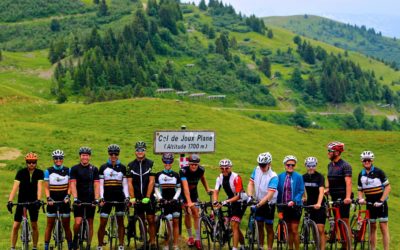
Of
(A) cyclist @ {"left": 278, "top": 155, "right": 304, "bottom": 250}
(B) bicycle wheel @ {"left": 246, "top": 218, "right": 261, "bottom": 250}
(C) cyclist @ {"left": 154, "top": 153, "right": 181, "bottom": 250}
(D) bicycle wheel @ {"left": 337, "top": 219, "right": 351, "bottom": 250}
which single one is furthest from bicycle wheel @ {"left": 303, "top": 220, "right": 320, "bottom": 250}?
(C) cyclist @ {"left": 154, "top": 153, "right": 181, "bottom": 250}

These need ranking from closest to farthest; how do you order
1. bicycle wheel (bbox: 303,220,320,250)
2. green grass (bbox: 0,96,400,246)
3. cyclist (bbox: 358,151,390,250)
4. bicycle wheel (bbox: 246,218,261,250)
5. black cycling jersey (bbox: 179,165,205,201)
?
bicycle wheel (bbox: 303,220,320,250)
bicycle wheel (bbox: 246,218,261,250)
cyclist (bbox: 358,151,390,250)
black cycling jersey (bbox: 179,165,205,201)
green grass (bbox: 0,96,400,246)

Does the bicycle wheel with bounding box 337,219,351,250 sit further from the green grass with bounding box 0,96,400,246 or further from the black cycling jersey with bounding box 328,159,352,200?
the green grass with bounding box 0,96,400,246

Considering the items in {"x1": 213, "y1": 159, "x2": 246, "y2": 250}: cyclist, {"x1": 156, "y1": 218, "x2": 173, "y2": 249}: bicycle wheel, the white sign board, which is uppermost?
the white sign board

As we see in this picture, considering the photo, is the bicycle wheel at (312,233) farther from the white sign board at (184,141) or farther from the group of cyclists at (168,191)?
the white sign board at (184,141)

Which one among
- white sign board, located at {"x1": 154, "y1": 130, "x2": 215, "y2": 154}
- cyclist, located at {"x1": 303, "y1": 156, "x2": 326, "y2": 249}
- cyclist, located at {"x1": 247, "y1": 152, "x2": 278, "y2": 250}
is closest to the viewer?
cyclist, located at {"x1": 247, "y1": 152, "x2": 278, "y2": 250}

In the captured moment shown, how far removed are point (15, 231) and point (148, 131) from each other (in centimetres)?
3557

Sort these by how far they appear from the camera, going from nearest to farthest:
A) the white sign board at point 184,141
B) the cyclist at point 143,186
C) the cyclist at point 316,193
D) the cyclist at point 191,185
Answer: the cyclist at point 316,193
the cyclist at point 143,186
the cyclist at point 191,185
the white sign board at point 184,141

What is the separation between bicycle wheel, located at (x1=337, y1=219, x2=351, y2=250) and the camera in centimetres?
1672

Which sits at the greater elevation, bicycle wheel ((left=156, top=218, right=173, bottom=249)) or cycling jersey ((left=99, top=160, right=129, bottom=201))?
cycling jersey ((left=99, top=160, right=129, bottom=201))

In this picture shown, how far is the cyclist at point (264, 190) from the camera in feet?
53.9

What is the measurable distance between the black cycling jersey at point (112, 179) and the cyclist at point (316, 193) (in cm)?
541

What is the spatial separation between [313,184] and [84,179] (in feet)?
21.8

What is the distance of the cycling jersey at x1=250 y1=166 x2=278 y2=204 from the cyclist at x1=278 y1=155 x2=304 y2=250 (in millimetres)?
337

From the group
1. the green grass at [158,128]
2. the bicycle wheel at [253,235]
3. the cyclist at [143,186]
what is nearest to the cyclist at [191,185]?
the cyclist at [143,186]
